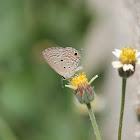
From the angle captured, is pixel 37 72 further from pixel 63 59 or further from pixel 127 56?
pixel 127 56

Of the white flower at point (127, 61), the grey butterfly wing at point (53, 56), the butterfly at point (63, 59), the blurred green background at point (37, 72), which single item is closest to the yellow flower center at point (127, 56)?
the white flower at point (127, 61)

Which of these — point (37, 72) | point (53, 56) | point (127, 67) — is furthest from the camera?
point (37, 72)

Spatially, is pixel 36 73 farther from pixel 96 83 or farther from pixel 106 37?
pixel 106 37

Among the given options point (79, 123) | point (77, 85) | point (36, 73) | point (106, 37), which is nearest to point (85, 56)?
point (106, 37)

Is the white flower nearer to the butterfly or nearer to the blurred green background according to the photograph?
the butterfly

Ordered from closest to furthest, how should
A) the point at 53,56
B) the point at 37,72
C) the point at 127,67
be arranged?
the point at 127,67 → the point at 53,56 → the point at 37,72

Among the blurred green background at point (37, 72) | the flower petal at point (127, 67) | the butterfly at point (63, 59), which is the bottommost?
the blurred green background at point (37, 72)

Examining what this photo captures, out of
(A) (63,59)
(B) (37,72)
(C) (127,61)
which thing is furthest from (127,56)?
(B) (37,72)

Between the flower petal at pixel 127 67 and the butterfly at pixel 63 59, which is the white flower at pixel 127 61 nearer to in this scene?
the flower petal at pixel 127 67
